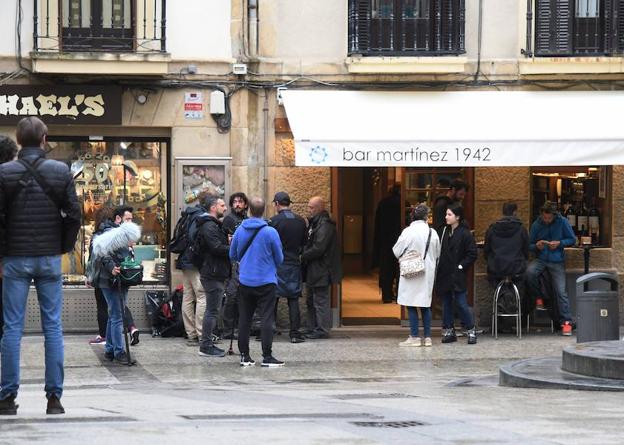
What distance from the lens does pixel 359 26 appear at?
669 inches

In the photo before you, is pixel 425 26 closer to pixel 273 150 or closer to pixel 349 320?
pixel 273 150

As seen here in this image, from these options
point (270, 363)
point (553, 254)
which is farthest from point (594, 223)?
point (270, 363)

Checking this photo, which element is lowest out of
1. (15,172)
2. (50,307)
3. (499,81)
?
(50,307)

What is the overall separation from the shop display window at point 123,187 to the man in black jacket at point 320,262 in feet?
6.73

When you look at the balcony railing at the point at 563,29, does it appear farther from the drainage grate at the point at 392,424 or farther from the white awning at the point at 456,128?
the drainage grate at the point at 392,424

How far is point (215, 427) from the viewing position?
8.36 metres

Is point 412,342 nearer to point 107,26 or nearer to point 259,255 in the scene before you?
point 259,255

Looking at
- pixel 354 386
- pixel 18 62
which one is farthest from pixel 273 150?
pixel 354 386

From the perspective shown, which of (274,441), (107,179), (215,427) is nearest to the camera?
(274,441)

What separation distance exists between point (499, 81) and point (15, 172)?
9.93 meters

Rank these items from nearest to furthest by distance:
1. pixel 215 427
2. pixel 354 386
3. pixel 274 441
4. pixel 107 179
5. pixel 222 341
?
pixel 274 441 < pixel 215 427 < pixel 354 386 < pixel 222 341 < pixel 107 179

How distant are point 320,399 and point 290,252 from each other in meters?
5.30

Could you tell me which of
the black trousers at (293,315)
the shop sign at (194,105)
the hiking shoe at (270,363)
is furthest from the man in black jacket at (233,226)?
the hiking shoe at (270,363)

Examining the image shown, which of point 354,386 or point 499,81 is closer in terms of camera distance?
point 354,386
